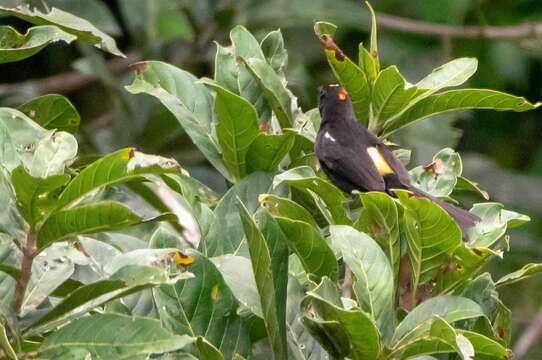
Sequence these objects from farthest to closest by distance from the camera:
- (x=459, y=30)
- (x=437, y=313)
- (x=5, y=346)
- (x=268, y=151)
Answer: (x=459, y=30)
(x=268, y=151)
(x=437, y=313)
(x=5, y=346)

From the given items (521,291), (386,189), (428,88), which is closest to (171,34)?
(521,291)

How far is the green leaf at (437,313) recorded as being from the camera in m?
1.52

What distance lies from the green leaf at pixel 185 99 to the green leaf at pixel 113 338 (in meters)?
0.61

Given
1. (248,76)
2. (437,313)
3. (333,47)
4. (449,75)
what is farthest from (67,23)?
(437,313)

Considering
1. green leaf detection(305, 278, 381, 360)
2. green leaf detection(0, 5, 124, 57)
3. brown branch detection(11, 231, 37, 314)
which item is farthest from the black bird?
brown branch detection(11, 231, 37, 314)

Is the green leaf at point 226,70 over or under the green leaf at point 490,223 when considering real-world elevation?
over

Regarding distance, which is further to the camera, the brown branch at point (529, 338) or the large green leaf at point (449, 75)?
the brown branch at point (529, 338)

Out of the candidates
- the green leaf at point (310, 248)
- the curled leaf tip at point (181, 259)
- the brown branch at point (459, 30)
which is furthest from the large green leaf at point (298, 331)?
the brown branch at point (459, 30)

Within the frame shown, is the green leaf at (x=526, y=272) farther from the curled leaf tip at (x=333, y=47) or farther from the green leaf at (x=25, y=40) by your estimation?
the green leaf at (x=25, y=40)

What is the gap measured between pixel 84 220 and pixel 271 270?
27cm

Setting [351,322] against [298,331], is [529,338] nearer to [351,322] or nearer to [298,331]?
[298,331]

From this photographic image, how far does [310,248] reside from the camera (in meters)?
1.60

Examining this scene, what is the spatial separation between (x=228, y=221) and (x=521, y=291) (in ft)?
12.6

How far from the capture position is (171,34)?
15.9ft
